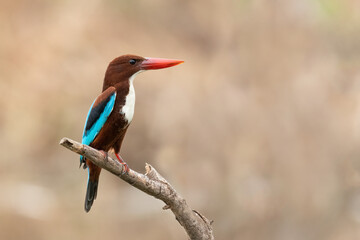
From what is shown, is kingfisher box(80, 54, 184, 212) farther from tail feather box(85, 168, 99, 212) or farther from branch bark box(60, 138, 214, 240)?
tail feather box(85, 168, 99, 212)

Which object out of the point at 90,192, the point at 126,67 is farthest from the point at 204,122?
the point at 126,67

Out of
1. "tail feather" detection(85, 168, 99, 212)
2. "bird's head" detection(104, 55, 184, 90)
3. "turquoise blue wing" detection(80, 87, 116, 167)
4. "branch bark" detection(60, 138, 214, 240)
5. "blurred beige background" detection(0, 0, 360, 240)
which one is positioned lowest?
"branch bark" detection(60, 138, 214, 240)

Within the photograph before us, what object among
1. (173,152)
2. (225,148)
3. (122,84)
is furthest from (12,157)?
(122,84)

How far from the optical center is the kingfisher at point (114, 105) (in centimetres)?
271

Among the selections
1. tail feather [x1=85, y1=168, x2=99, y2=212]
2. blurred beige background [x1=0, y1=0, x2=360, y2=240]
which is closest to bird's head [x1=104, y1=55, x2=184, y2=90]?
tail feather [x1=85, y1=168, x2=99, y2=212]

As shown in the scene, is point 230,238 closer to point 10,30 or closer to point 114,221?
point 114,221

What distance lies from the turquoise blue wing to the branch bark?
187mm

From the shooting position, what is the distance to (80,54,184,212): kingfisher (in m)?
2.71

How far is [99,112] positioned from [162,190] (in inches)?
17.9

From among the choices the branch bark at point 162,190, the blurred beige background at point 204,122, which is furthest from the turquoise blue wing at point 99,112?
the blurred beige background at point 204,122

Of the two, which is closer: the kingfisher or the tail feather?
the kingfisher

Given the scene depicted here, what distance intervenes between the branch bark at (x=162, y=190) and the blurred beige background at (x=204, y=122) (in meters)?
3.43

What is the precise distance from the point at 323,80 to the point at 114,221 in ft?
8.99

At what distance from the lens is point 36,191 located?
646cm
